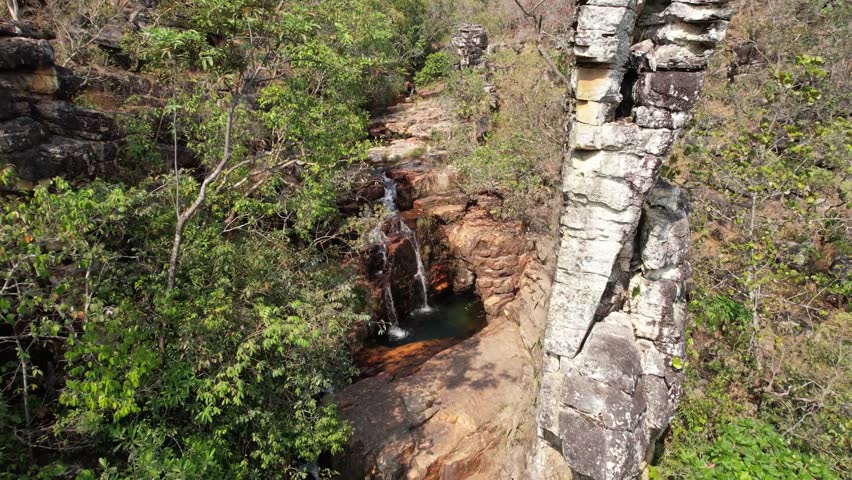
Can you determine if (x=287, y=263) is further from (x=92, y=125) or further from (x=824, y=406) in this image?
(x=824, y=406)

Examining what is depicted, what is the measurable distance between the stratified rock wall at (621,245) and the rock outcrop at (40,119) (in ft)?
33.0

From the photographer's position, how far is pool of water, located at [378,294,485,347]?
14.7m

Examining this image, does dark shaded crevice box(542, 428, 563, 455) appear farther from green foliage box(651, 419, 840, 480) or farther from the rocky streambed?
green foliage box(651, 419, 840, 480)

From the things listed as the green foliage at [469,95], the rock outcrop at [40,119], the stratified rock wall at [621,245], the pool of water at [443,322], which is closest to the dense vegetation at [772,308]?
the stratified rock wall at [621,245]

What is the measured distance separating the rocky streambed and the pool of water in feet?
0.15

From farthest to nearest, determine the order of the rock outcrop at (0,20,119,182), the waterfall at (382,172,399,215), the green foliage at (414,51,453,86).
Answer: the green foliage at (414,51,453,86) → the waterfall at (382,172,399,215) → the rock outcrop at (0,20,119,182)

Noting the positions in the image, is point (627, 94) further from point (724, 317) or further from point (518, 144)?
point (518, 144)

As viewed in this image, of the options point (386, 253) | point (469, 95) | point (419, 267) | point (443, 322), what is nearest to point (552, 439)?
point (443, 322)

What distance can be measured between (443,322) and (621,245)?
1031 centimetres

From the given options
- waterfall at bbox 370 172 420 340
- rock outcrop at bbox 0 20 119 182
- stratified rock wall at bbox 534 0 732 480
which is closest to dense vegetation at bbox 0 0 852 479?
rock outcrop at bbox 0 20 119 182

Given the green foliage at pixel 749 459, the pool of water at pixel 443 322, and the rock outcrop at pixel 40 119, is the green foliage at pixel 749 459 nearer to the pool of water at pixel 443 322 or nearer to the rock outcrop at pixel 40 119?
the pool of water at pixel 443 322

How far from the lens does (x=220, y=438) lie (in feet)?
20.4

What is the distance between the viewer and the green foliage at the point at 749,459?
17.8 feet

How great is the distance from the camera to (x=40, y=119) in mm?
8906
